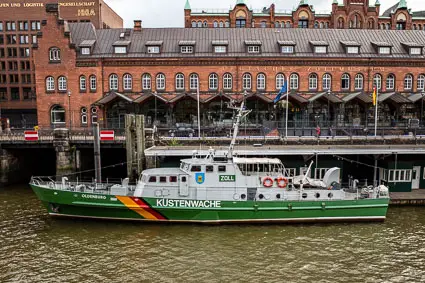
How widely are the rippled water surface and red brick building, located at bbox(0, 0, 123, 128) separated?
5291 cm

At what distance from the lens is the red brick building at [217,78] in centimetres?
4531

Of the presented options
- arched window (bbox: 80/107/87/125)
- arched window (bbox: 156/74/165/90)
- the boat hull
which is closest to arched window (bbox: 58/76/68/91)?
arched window (bbox: 80/107/87/125)

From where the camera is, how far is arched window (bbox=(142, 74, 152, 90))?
45906mm

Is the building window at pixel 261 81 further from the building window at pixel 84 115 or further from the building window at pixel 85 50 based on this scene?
the building window at pixel 84 115

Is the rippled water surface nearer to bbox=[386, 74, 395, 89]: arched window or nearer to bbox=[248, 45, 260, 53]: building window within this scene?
bbox=[386, 74, 395, 89]: arched window

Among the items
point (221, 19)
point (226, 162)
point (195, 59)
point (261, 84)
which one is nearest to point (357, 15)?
point (221, 19)

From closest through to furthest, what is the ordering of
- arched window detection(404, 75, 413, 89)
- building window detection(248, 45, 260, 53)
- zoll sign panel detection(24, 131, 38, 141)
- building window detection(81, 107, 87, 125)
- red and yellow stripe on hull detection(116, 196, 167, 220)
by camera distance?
red and yellow stripe on hull detection(116, 196, 167, 220) < zoll sign panel detection(24, 131, 38, 141) < building window detection(81, 107, 87, 125) < building window detection(248, 45, 260, 53) < arched window detection(404, 75, 413, 89)

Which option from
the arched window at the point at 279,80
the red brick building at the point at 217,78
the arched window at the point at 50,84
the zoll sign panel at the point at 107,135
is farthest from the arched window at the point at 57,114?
the arched window at the point at 279,80

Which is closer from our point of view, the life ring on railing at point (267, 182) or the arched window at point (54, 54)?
the life ring on railing at point (267, 182)

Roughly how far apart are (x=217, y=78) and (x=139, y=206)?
26.5 metres

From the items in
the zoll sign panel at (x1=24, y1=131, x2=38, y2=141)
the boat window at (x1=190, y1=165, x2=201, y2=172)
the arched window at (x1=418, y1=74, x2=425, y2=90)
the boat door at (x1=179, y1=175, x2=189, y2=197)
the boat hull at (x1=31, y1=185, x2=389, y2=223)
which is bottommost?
the boat hull at (x1=31, y1=185, x2=389, y2=223)

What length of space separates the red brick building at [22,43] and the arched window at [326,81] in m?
41.2

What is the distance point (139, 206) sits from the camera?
885 inches

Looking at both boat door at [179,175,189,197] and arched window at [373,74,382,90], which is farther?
arched window at [373,74,382,90]
